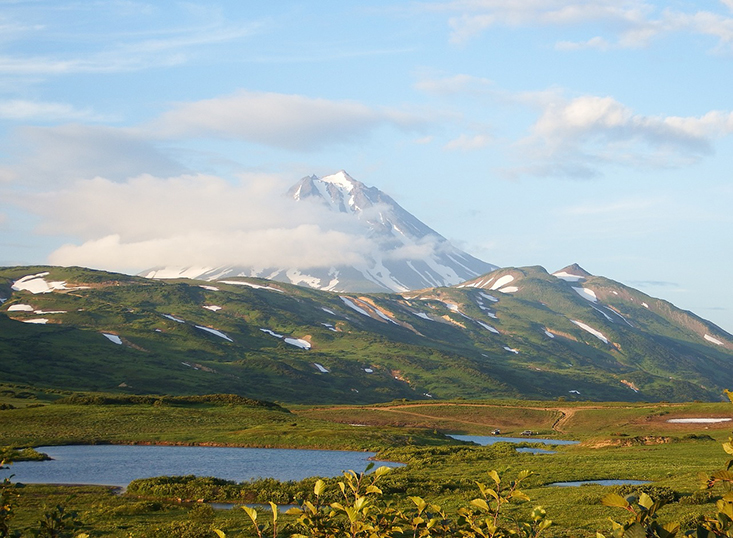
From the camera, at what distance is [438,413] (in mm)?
126250

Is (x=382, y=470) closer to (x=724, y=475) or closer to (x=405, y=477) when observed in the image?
(x=724, y=475)

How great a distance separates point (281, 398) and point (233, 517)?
136 metres

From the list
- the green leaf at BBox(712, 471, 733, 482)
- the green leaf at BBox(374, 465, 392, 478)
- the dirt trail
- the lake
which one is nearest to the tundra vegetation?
the green leaf at BBox(712, 471, 733, 482)

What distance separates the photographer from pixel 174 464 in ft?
193

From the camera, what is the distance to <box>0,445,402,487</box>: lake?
5116 cm

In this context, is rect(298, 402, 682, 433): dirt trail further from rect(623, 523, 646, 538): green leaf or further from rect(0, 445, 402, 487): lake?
rect(623, 523, 646, 538): green leaf

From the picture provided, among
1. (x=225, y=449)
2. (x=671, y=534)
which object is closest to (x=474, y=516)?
(x=671, y=534)

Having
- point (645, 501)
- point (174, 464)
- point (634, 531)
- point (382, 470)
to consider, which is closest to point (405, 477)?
point (174, 464)

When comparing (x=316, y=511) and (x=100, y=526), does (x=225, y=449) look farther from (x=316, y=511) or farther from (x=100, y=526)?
(x=316, y=511)

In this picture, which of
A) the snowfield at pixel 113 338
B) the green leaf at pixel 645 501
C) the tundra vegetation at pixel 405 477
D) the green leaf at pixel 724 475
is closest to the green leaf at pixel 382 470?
the tundra vegetation at pixel 405 477

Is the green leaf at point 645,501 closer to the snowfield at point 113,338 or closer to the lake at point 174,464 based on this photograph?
the lake at point 174,464

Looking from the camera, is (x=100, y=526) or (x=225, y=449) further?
(x=225, y=449)

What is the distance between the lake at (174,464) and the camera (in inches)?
2014

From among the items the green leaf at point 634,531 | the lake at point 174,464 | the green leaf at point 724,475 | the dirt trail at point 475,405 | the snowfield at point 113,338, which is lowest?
the dirt trail at point 475,405
